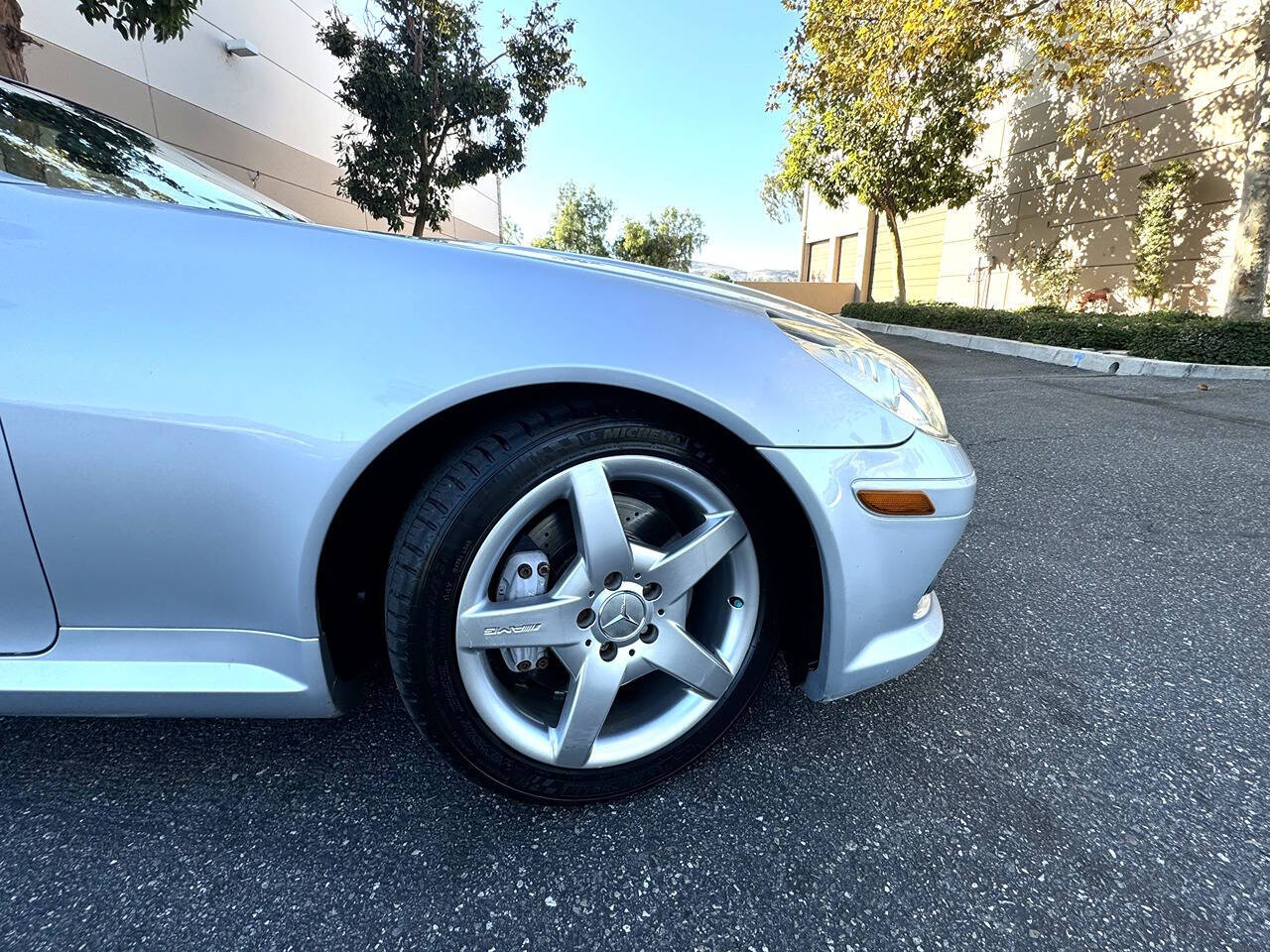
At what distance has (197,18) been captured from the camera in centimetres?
988

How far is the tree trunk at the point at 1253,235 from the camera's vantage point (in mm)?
7062

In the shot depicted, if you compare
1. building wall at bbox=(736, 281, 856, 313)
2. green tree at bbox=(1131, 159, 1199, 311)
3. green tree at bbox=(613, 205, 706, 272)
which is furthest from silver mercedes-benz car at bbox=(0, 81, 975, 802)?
green tree at bbox=(613, 205, 706, 272)

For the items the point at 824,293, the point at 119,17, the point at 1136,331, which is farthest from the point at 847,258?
the point at 119,17

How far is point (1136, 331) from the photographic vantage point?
827cm

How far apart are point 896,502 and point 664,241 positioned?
40.5 m

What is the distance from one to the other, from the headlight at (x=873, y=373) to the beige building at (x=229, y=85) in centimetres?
917

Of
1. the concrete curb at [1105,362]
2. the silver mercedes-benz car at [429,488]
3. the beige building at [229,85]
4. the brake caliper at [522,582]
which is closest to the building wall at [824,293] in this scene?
the concrete curb at [1105,362]

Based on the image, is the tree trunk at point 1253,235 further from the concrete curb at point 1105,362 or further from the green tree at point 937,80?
the green tree at point 937,80

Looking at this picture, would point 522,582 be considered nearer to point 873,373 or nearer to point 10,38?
point 873,373

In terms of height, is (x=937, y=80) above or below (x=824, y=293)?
above

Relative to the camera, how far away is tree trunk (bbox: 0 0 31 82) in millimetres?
4434

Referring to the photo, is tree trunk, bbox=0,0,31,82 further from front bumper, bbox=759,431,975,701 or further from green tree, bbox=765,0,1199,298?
green tree, bbox=765,0,1199,298

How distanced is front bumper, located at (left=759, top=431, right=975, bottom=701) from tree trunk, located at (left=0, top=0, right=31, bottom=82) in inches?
247

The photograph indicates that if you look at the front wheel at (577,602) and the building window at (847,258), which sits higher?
the building window at (847,258)
